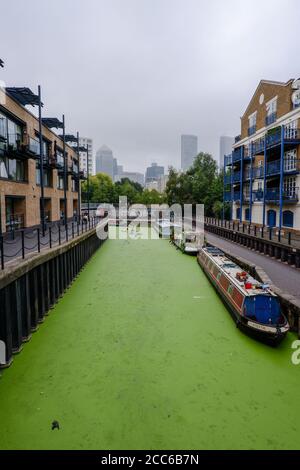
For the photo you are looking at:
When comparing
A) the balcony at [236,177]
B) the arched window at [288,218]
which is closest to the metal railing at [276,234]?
the arched window at [288,218]

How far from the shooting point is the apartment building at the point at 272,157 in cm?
2355

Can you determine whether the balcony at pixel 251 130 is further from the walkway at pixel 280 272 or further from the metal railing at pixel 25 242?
the metal railing at pixel 25 242

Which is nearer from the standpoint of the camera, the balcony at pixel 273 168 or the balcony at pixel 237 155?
the balcony at pixel 273 168

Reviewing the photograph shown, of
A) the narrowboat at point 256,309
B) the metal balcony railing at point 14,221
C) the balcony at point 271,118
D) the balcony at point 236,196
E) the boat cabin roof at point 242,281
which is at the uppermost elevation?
the balcony at point 271,118

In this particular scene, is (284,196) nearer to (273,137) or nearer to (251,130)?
(273,137)

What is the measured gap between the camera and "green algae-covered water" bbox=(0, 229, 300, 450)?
5223 mm

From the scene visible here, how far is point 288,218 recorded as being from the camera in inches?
972

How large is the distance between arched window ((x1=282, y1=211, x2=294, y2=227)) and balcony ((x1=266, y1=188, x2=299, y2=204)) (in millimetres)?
1177

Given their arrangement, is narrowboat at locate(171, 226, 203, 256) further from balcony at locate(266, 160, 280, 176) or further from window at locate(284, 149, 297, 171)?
window at locate(284, 149, 297, 171)

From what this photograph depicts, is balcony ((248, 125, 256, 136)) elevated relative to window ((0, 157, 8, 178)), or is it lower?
elevated

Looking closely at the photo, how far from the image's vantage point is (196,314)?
36.9 feet

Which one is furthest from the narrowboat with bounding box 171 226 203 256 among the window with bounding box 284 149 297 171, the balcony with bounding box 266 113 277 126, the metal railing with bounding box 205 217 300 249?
the balcony with bounding box 266 113 277 126

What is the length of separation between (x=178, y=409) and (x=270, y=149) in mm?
24866
